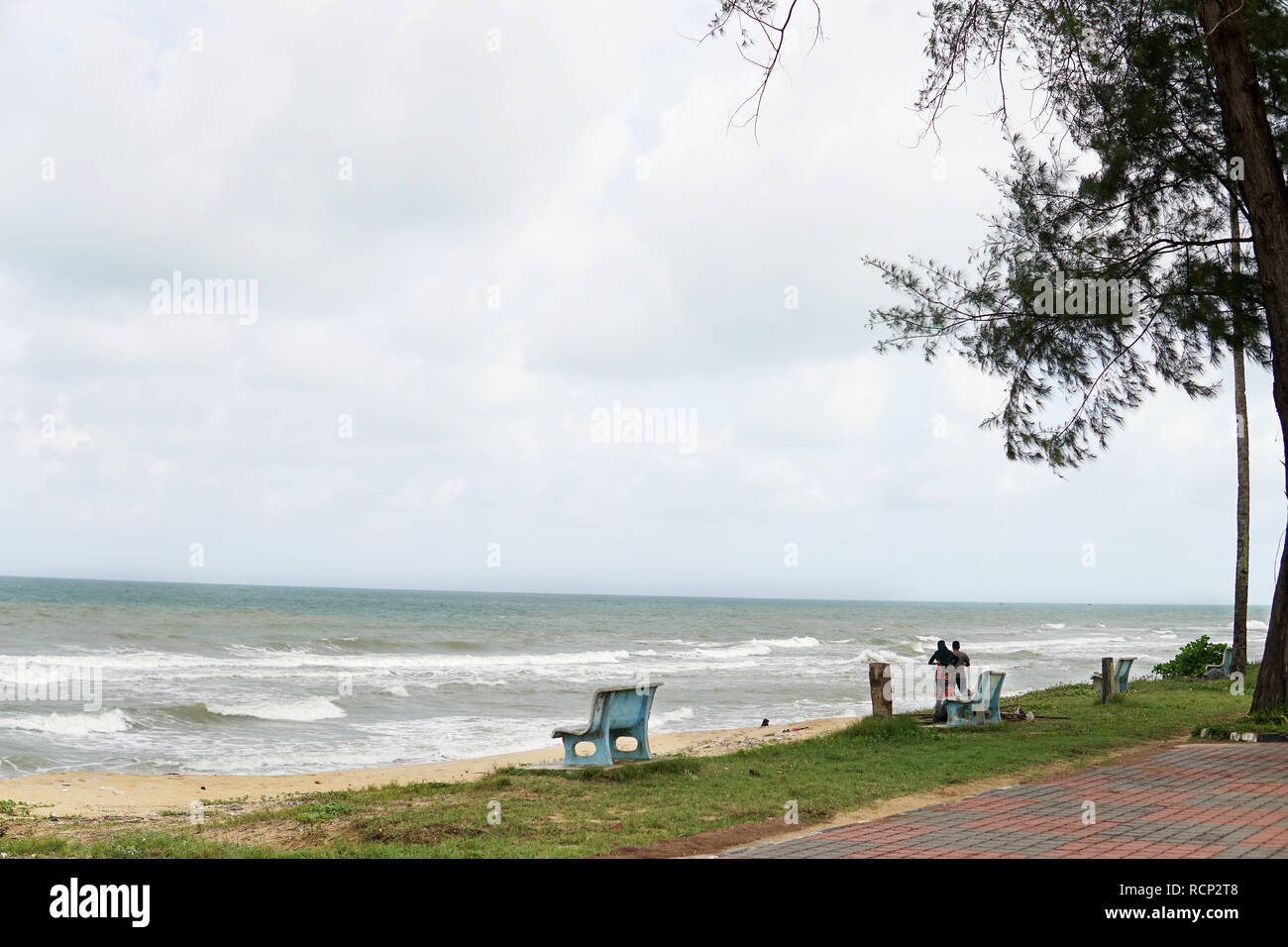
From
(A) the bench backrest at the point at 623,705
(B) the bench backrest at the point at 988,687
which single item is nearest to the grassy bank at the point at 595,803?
(A) the bench backrest at the point at 623,705

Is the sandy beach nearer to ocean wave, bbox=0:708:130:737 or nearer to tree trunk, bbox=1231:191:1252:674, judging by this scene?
ocean wave, bbox=0:708:130:737

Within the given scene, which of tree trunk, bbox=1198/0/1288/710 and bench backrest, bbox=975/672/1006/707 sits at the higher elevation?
tree trunk, bbox=1198/0/1288/710

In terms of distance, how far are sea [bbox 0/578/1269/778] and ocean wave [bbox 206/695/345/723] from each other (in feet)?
0.17

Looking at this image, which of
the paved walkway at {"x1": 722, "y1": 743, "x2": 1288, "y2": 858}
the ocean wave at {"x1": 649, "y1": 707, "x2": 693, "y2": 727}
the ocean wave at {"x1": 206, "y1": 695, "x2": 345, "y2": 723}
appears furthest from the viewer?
the ocean wave at {"x1": 649, "y1": 707, "x2": 693, "y2": 727}

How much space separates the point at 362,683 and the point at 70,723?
949 cm

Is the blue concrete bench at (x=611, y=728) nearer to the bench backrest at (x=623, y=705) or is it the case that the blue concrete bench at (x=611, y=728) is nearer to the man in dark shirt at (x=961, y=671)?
the bench backrest at (x=623, y=705)

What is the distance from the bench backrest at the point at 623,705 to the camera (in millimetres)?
9742

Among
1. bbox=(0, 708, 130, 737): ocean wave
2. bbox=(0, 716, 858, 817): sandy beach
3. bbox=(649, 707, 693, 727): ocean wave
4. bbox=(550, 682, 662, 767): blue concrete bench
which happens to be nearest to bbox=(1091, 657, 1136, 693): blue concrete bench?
bbox=(0, 716, 858, 817): sandy beach

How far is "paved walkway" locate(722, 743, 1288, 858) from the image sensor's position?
521 cm

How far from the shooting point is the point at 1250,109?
992cm
